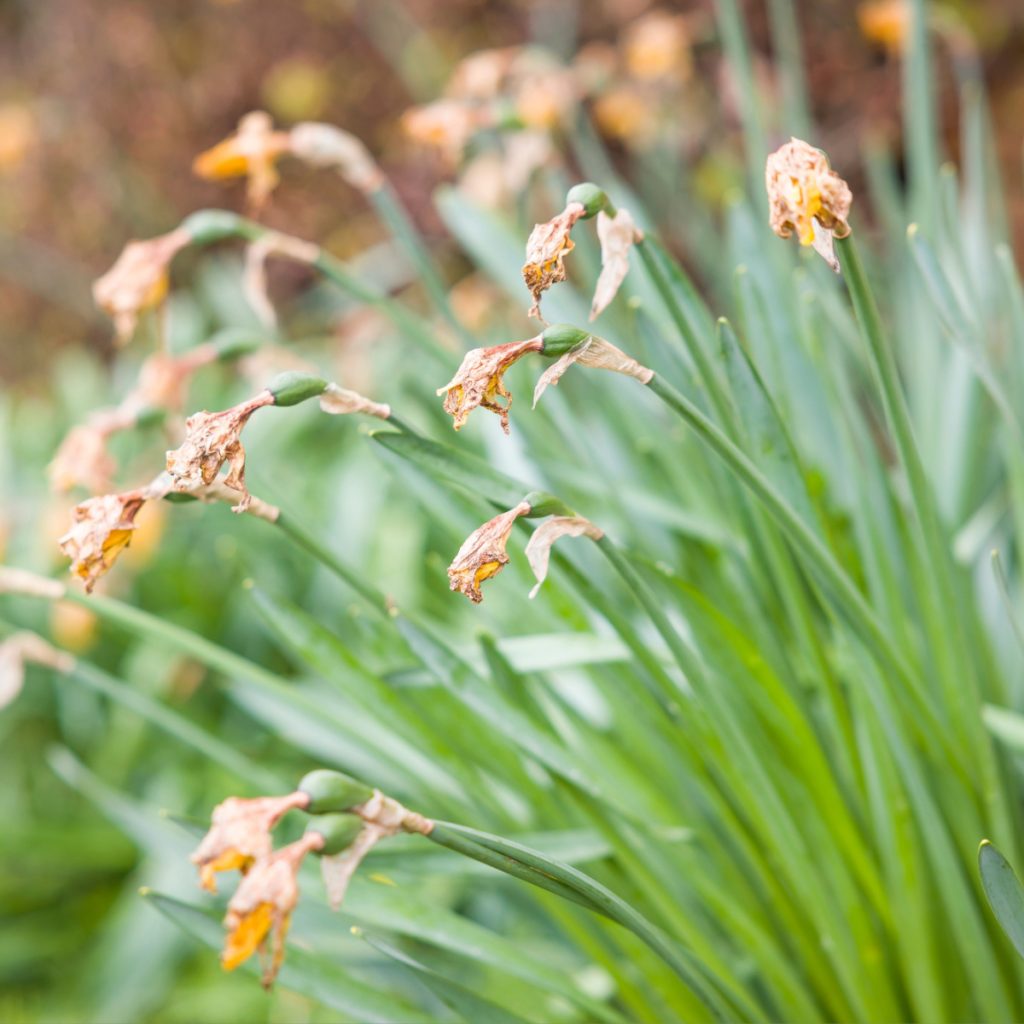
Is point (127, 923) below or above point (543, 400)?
below

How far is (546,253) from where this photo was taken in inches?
17.1

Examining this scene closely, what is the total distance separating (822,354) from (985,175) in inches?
16.0

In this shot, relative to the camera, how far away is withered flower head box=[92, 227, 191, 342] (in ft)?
2.21

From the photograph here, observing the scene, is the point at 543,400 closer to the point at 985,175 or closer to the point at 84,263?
the point at 985,175

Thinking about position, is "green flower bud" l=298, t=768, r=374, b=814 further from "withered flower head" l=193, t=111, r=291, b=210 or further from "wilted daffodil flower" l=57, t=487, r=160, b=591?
"withered flower head" l=193, t=111, r=291, b=210

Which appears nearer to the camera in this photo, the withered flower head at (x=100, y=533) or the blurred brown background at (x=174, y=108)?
the withered flower head at (x=100, y=533)

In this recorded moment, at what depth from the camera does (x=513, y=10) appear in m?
3.06

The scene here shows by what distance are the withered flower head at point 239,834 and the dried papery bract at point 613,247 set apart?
260 millimetres

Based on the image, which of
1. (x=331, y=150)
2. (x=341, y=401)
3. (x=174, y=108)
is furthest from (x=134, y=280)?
(x=174, y=108)

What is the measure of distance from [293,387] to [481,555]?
0.35 ft

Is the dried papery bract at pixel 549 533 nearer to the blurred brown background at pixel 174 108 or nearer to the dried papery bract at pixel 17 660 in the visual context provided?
the dried papery bract at pixel 17 660

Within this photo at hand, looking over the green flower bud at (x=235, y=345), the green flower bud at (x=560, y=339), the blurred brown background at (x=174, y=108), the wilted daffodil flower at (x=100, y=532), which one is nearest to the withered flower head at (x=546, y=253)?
the green flower bud at (x=560, y=339)

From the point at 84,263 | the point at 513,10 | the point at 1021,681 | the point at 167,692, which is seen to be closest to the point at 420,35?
the point at 513,10

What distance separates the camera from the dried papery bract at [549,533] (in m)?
0.44
